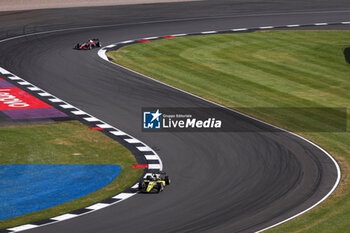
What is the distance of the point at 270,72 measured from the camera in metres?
45.7

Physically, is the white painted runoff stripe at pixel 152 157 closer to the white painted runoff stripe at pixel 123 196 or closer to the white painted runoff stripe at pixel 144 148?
the white painted runoff stripe at pixel 144 148

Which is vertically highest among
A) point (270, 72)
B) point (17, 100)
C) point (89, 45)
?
point (89, 45)

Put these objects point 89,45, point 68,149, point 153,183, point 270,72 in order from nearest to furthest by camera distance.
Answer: point 153,183, point 68,149, point 270,72, point 89,45

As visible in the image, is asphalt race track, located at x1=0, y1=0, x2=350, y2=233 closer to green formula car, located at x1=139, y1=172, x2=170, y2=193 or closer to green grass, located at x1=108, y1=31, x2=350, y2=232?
green formula car, located at x1=139, y1=172, x2=170, y2=193

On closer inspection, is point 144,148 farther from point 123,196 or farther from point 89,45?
point 89,45

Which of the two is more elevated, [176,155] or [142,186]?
[176,155]

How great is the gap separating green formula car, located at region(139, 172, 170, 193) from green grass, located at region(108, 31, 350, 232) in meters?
5.72

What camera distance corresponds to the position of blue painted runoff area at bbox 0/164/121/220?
81.4ft

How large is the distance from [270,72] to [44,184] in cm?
2231

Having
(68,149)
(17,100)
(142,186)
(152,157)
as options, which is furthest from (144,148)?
(17,100)

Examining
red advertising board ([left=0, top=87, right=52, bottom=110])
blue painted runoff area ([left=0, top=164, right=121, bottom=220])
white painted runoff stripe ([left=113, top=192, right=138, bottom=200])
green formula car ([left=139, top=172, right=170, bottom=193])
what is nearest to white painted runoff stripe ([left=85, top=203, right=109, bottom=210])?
white painted runoff stripe ([left=113, top=192, right=138, bottom=200])

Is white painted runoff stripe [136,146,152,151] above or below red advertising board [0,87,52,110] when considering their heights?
below

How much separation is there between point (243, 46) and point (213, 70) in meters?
7.94

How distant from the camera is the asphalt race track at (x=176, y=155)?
23438 mm
